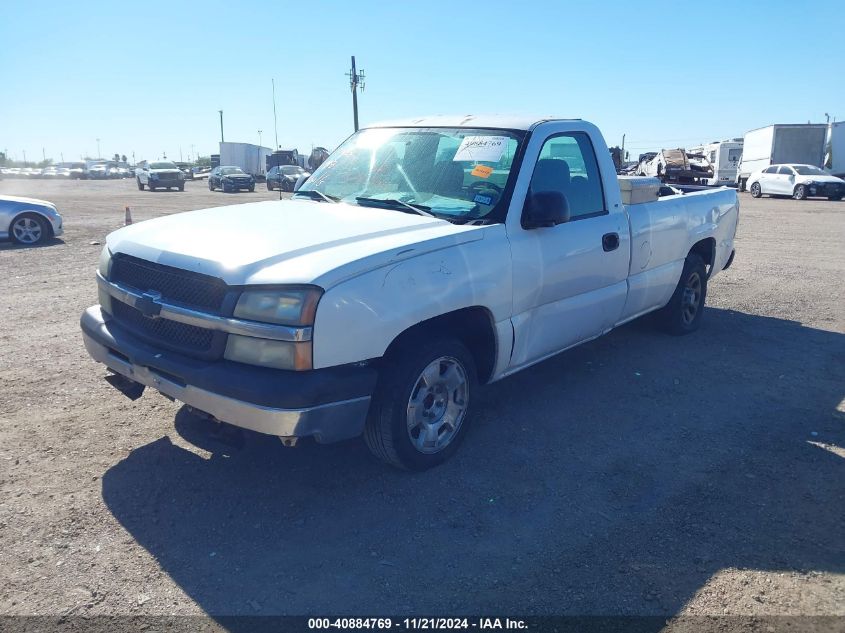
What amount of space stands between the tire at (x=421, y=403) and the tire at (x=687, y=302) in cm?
335

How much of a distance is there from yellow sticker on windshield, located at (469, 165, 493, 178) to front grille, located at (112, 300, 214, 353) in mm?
1999

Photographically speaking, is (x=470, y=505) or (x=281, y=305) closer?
(x=281, y=305)

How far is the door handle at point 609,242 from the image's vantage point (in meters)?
4.93

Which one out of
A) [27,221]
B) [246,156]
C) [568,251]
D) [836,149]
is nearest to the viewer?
[568,251]

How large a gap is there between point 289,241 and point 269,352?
0.67 metres

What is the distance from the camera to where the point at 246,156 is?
5341 centimetres

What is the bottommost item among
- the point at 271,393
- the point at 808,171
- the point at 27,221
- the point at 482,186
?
the point at 27,221

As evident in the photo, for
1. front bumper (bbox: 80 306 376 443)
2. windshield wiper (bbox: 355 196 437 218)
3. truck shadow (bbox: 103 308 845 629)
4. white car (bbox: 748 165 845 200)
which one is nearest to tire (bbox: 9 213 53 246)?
truck shadow (bbox: 103 308 845 629)

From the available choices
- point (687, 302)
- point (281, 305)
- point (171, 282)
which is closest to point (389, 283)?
point (281, 305)

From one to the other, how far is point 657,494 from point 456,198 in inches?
82.3

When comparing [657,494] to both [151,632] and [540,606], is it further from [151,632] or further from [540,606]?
[151,632]

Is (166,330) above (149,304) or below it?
below

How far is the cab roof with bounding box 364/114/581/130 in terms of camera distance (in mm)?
4637

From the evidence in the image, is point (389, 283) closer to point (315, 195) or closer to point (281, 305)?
point (281, 305)
